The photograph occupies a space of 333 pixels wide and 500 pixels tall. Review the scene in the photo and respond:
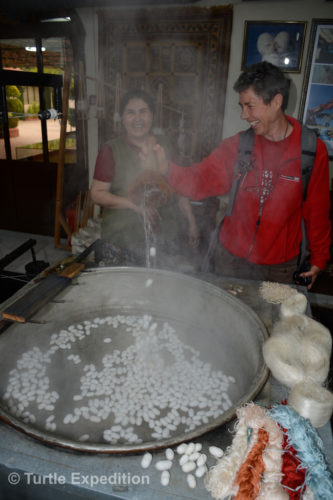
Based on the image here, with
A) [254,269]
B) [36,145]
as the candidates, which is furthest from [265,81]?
[36,145]

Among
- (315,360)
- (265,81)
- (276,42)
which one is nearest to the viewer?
(315,360)

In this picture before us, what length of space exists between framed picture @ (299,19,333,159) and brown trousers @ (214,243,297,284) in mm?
2779

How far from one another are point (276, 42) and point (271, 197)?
9.82ft

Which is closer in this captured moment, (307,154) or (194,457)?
(194,457)

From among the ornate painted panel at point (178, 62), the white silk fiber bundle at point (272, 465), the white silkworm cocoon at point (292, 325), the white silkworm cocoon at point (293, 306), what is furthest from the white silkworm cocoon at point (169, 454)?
the ornate painted panel at point (178, 62)

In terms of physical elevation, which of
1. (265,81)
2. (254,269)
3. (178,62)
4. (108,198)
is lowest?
(254,269)

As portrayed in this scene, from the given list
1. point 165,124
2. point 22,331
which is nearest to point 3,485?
point 22,331

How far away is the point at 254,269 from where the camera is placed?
2.63 meters

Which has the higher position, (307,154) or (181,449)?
(307,154)

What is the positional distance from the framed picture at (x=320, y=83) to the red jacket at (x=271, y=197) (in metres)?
2.51

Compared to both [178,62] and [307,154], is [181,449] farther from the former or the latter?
[178,62]

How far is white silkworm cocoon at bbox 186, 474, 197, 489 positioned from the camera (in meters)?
1.18

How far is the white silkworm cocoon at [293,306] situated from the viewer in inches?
76.0

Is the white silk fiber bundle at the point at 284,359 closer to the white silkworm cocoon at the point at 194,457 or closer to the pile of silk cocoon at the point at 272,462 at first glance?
the pile of silk cocoon at the point at 272,462
